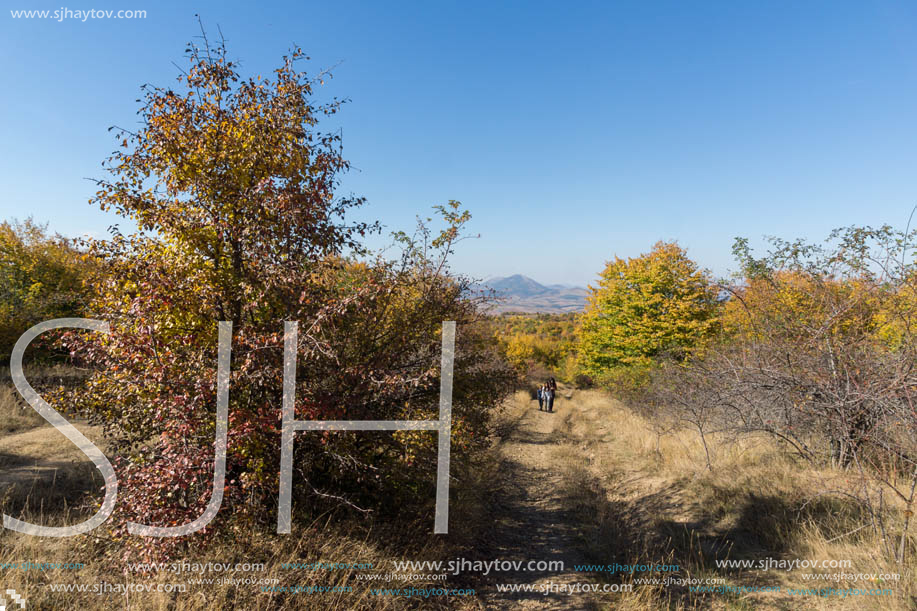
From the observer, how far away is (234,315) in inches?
169

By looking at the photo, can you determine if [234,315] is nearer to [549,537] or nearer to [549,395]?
[549,537]

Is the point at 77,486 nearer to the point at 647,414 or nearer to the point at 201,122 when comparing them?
the point at 201,122

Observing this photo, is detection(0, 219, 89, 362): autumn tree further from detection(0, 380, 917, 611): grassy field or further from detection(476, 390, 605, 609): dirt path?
detection(476, 390, 605, 609): dirt path

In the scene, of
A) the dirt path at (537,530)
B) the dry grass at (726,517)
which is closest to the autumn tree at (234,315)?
the dirt path at (537,530)

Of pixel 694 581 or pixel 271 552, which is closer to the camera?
pixel 271 552

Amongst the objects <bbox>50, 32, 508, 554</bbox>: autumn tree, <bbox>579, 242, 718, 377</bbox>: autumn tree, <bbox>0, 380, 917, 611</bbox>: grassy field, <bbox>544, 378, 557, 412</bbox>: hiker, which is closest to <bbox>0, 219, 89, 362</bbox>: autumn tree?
<bbox>0, 380, 917, 611</bbox>: grassy field

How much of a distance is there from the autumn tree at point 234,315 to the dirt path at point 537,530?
2.51 meters

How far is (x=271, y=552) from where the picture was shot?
4547mm

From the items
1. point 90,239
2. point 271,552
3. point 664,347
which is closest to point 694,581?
point 271,552

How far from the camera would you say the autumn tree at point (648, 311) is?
20188mm

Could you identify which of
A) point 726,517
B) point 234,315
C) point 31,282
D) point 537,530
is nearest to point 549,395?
point 726,517

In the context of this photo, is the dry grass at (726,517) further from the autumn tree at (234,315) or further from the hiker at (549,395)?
the hiker at (549,395)

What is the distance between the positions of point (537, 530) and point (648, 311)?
16.9 meters

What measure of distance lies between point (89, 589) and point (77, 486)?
414 cm
